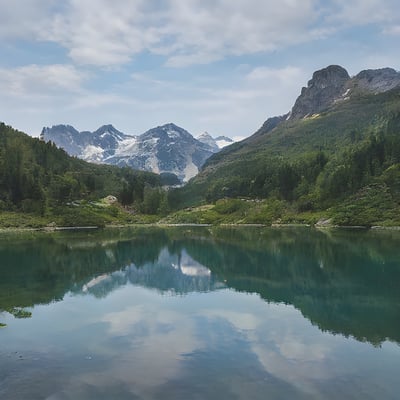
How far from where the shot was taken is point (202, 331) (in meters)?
33.0

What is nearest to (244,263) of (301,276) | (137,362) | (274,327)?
(301,276)

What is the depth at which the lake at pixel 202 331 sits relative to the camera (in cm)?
2203

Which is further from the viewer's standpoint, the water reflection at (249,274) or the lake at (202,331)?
the water reflection at (249,274)

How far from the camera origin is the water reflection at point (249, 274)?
39662 mm

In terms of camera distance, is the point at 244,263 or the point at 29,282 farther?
the point at 244,263

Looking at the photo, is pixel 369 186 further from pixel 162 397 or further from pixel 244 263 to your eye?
pixel 162 397

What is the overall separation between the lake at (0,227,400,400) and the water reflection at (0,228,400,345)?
0.25 meters

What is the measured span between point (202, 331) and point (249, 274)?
31.9m

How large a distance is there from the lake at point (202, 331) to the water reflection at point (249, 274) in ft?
0.83

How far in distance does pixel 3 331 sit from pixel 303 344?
2098 centimetres

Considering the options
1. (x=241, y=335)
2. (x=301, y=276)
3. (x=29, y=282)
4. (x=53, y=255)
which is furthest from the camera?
(x=53, y=255)

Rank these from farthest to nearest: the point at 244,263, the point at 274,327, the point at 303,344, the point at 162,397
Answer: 1. the point at 244,263
2. the point at 274,327
3. the point at 303,344
4. the point at 162,397

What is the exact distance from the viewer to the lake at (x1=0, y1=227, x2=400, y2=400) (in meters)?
22.0

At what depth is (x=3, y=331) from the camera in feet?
105
